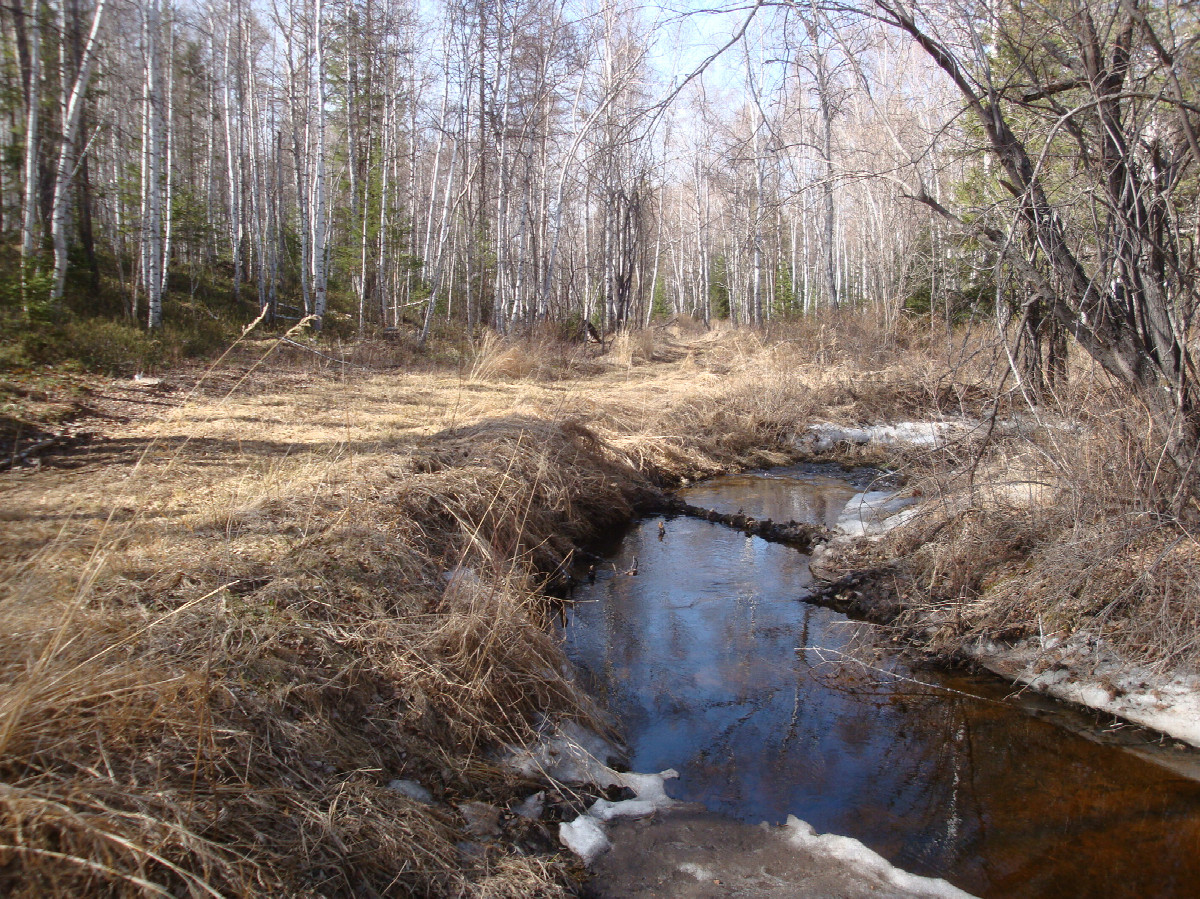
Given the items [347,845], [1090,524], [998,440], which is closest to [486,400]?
[998,440]

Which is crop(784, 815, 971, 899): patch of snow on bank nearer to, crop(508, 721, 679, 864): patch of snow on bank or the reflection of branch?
crop(508, 721, 679, 864): patch of snow on bank

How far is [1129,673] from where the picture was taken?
13.3ft

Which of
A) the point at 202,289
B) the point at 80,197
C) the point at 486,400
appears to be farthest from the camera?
the point at 202,289

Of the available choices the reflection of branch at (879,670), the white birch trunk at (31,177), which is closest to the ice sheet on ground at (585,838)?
the reflection of branch at (879,670)

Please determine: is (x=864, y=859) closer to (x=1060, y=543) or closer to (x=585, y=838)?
(x=585, y=838)

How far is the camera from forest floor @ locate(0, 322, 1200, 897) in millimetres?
2131

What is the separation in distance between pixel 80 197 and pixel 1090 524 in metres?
18.9

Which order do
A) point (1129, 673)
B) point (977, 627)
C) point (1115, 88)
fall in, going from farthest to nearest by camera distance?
point (977, 627)
point (1115, 88)
point (1129, 673)

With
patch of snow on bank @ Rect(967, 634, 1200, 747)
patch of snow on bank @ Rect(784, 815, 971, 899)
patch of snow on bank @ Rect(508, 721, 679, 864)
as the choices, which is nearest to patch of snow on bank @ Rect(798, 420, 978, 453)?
patch of snow on bank @ Rect(967, 634, 1200, 747)

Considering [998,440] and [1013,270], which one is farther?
[998,440]

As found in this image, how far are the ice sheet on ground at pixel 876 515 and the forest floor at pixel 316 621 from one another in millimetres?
393

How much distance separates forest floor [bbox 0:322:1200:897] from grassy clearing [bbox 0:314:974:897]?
0.01 m

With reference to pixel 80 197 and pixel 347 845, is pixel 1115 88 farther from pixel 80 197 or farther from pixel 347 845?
pixel 80 197

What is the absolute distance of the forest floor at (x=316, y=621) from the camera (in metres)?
2.13
